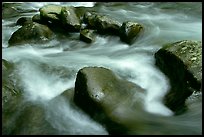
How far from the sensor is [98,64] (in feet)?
27.7

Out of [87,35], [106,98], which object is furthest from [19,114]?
[87,35]

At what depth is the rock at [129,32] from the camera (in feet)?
31.3

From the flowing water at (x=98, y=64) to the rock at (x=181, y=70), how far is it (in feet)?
0.57

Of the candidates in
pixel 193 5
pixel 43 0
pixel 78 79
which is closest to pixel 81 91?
pixel 78 79

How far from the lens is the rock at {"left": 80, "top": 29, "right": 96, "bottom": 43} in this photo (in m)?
9.94

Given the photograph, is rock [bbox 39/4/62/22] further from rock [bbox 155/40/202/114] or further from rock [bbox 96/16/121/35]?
rock [bbox 155/40/202/114]

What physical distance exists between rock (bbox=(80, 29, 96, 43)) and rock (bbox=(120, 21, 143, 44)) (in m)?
0.86

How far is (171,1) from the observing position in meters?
15.4

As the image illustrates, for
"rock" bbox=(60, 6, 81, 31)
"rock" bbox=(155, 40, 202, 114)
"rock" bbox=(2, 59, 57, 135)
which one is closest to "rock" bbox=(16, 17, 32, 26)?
"rock" bbox=(60, 6, 81, 31)

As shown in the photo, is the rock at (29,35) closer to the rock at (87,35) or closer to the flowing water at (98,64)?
the flowing water at (98,64)

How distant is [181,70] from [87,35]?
3.91 meters

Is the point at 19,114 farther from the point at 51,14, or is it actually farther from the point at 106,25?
the point at 51,14

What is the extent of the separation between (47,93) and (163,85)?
2386 mm

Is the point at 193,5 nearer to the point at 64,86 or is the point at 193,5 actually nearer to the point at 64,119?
the point at 64,86
